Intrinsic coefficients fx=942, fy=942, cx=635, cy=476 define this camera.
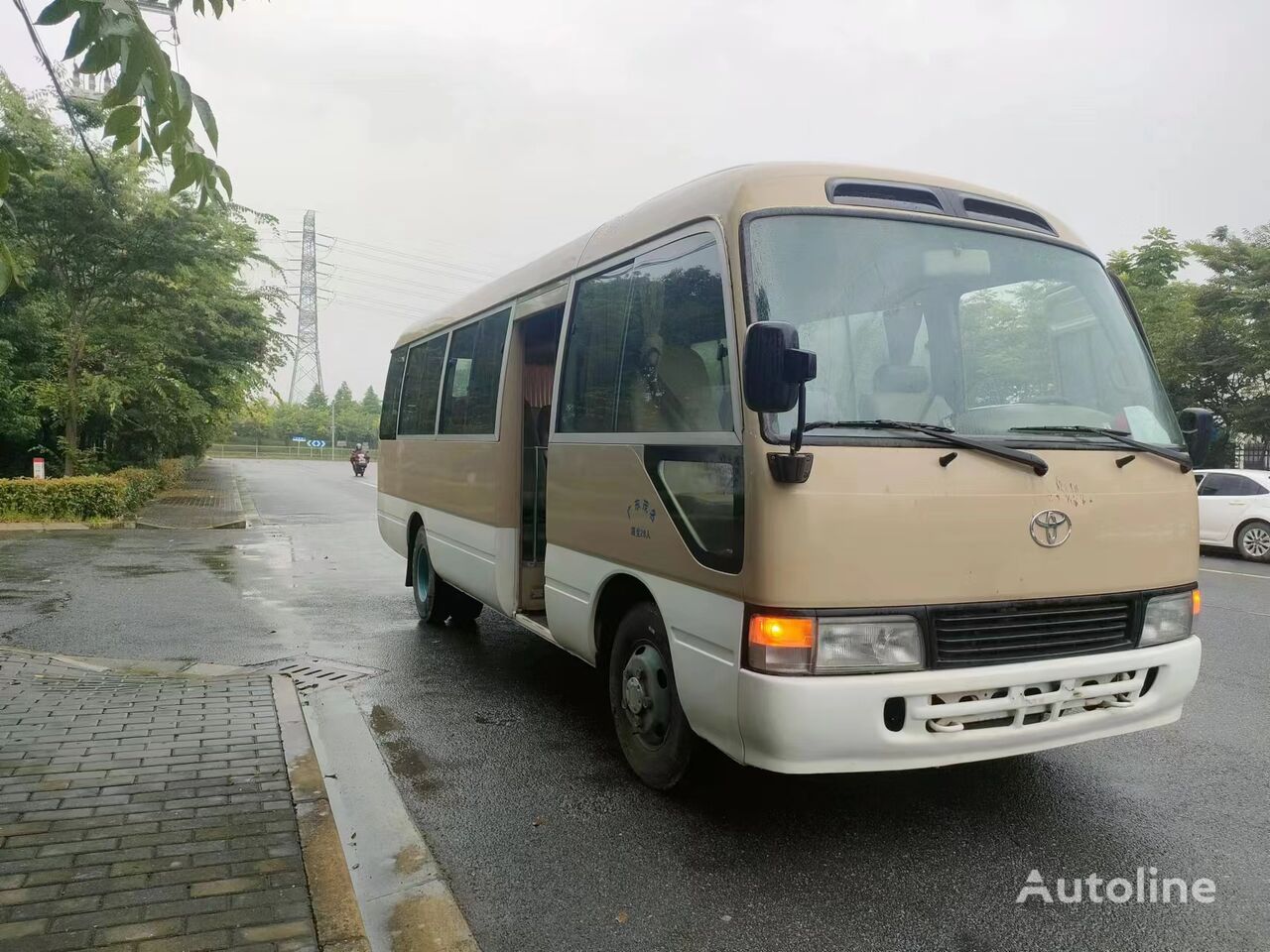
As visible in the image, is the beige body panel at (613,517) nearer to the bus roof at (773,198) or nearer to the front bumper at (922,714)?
the front bumper at (922,714)

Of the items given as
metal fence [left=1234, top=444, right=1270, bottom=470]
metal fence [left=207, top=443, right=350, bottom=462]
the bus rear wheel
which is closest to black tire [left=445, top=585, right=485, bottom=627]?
the bus rear wheel

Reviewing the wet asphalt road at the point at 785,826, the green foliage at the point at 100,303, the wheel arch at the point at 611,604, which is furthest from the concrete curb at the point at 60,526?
the wheel arch at the point at 611,604

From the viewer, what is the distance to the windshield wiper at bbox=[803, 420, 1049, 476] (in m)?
3.52

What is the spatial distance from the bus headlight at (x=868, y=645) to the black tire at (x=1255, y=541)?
13.9 meters

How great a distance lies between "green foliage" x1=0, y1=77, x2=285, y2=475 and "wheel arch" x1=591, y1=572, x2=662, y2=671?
540 inches

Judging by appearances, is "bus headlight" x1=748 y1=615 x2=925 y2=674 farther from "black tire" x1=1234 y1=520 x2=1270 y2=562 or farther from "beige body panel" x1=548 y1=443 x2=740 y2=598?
"black tire" x1=1234 y1=520 x2=1270 y2=562

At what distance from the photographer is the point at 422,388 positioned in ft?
28.2

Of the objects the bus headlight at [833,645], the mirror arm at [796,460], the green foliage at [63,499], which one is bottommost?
the green foliage at [63,499]

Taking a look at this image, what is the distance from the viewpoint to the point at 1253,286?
23.6 metres

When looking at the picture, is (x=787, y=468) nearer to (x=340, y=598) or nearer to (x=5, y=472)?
(x=340, y=598)

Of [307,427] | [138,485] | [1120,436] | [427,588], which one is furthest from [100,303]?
[307,427]

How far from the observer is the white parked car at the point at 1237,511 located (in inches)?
570

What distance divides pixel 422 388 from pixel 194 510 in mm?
14535

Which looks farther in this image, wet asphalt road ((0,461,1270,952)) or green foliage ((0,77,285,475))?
green foliage ((0,77,285,475))
